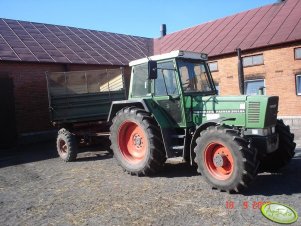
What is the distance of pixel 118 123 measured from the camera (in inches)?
281

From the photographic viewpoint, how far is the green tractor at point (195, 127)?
5422 mm

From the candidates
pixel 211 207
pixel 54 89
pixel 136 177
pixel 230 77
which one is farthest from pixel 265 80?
pixel 211 207

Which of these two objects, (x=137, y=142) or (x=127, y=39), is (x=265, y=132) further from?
(x=127, y=39)

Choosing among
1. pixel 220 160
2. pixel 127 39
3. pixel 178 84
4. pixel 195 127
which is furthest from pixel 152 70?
pixel 127 39

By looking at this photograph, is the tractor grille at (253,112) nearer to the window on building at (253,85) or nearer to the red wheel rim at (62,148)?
the red wheel rim at (62,148)

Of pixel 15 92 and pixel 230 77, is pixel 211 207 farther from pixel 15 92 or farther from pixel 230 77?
pixel 230 77

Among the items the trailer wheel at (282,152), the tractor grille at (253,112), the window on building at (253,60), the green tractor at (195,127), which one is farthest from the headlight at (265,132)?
the window on building at (253,60)

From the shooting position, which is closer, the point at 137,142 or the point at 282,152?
the point at 282,152

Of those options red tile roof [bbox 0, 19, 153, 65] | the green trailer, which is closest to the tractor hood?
the green trailer

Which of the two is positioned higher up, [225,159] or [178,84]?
[178,84]

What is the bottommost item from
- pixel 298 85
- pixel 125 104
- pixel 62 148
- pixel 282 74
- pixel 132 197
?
pixel 132 197

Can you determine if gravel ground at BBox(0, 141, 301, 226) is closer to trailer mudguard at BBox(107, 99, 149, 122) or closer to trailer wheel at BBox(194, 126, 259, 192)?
trailer wheel at BBox(194, 126, 259, 192)

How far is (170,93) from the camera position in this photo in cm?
663

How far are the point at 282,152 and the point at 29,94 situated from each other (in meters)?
10.3
